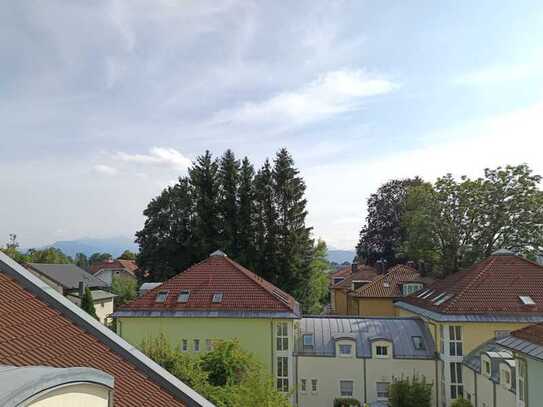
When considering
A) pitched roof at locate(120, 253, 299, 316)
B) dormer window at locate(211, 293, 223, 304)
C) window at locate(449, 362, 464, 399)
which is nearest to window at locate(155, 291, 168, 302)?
pitched roof at locate(120, 253, 299, 316)

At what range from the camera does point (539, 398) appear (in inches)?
A: 604

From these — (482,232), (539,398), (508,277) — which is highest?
(482,232)

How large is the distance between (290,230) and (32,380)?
37.4 m

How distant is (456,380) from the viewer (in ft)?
83.7

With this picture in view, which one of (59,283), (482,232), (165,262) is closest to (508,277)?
(482,232)

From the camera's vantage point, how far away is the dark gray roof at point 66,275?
5847cm

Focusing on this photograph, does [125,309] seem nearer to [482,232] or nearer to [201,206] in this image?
Result: [201,206]

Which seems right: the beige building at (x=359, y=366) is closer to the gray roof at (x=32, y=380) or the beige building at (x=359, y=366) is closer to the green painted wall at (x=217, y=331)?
the green painted wall at (x=217, y=331)


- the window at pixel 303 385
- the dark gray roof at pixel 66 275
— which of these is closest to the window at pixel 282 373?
the window at pixel 303 385

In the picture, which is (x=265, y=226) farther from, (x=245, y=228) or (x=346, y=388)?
(x=346, y=388)

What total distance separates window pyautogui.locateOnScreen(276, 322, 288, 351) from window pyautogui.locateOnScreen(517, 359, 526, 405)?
12.4 meters

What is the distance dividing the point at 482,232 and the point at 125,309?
24.5m

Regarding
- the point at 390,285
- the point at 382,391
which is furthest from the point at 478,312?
the point at 390,285

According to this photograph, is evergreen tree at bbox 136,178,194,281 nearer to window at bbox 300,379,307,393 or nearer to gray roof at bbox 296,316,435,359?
gray roof at bbox 296,316,435,359
